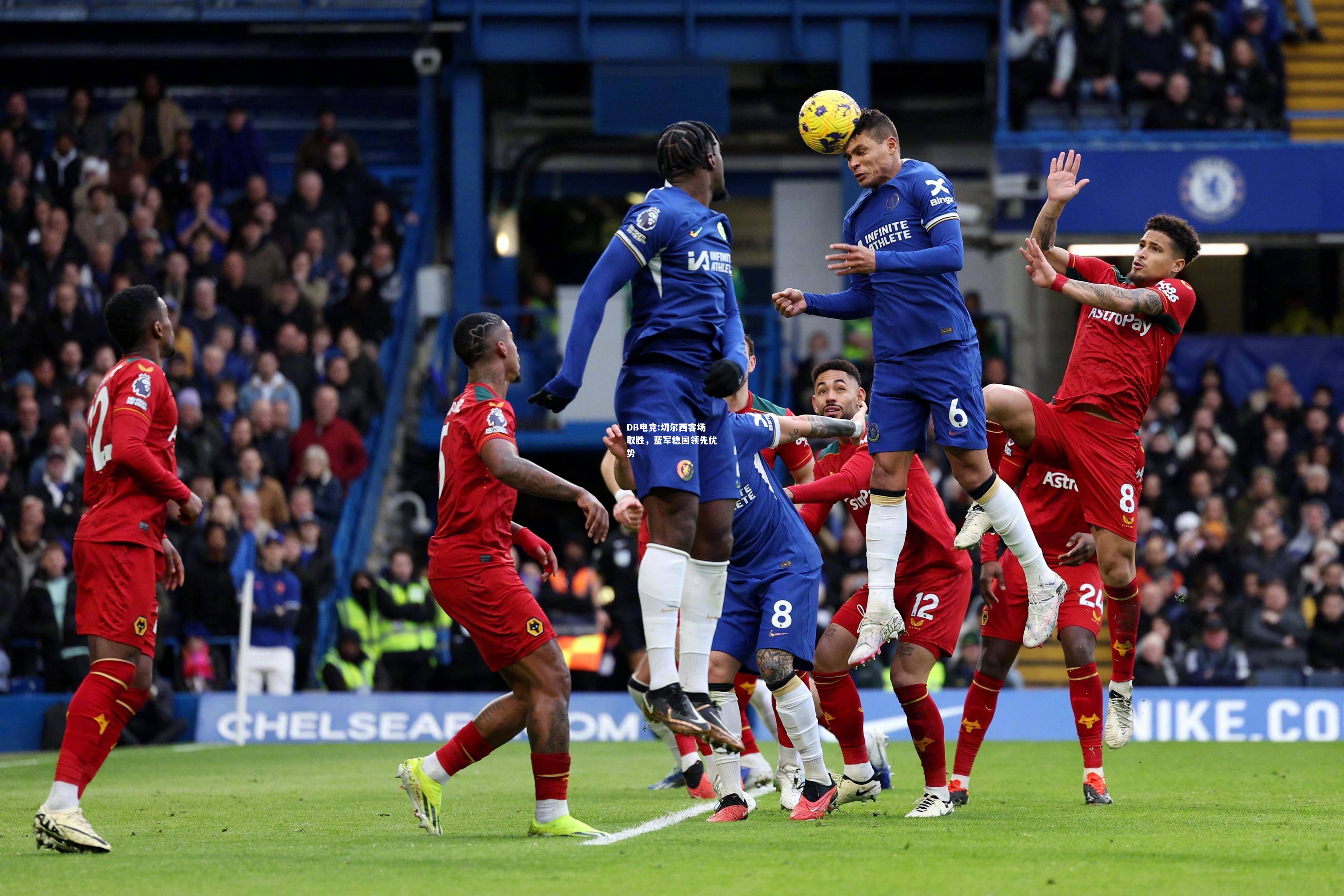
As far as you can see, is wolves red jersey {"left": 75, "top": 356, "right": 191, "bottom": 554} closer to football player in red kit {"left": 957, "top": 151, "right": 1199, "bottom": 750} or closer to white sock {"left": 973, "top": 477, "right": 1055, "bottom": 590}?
white sock {"left": 973, "top": 477, "right": 1055, "bottom": 590}

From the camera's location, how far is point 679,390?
24.9 ft

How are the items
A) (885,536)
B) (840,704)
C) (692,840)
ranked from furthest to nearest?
(840,704) → (885,536) → (692,840)

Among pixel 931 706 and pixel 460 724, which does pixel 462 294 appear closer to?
pixel 460 724

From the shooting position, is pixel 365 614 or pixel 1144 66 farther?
pixel 1144 66

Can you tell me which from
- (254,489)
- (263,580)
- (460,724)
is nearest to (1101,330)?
(460,724)

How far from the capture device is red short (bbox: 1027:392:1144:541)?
950cm

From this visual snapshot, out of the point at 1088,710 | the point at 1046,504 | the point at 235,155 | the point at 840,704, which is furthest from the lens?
the point at 235,155

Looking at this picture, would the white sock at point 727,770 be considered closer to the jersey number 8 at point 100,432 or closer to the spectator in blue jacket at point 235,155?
the jersey number 8 at point 100,432

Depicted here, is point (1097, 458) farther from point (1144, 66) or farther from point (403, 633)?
point (1144, 66)

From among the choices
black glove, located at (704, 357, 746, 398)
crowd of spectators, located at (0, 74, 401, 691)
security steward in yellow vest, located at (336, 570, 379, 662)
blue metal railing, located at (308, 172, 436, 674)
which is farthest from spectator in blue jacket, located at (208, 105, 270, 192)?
A: black glove, located at (704, 357, 746, 398)

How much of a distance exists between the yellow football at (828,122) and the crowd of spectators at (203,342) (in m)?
10.9

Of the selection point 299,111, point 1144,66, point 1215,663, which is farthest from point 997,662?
point 299,111

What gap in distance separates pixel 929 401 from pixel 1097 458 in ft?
5.04

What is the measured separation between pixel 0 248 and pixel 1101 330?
1670 cm
